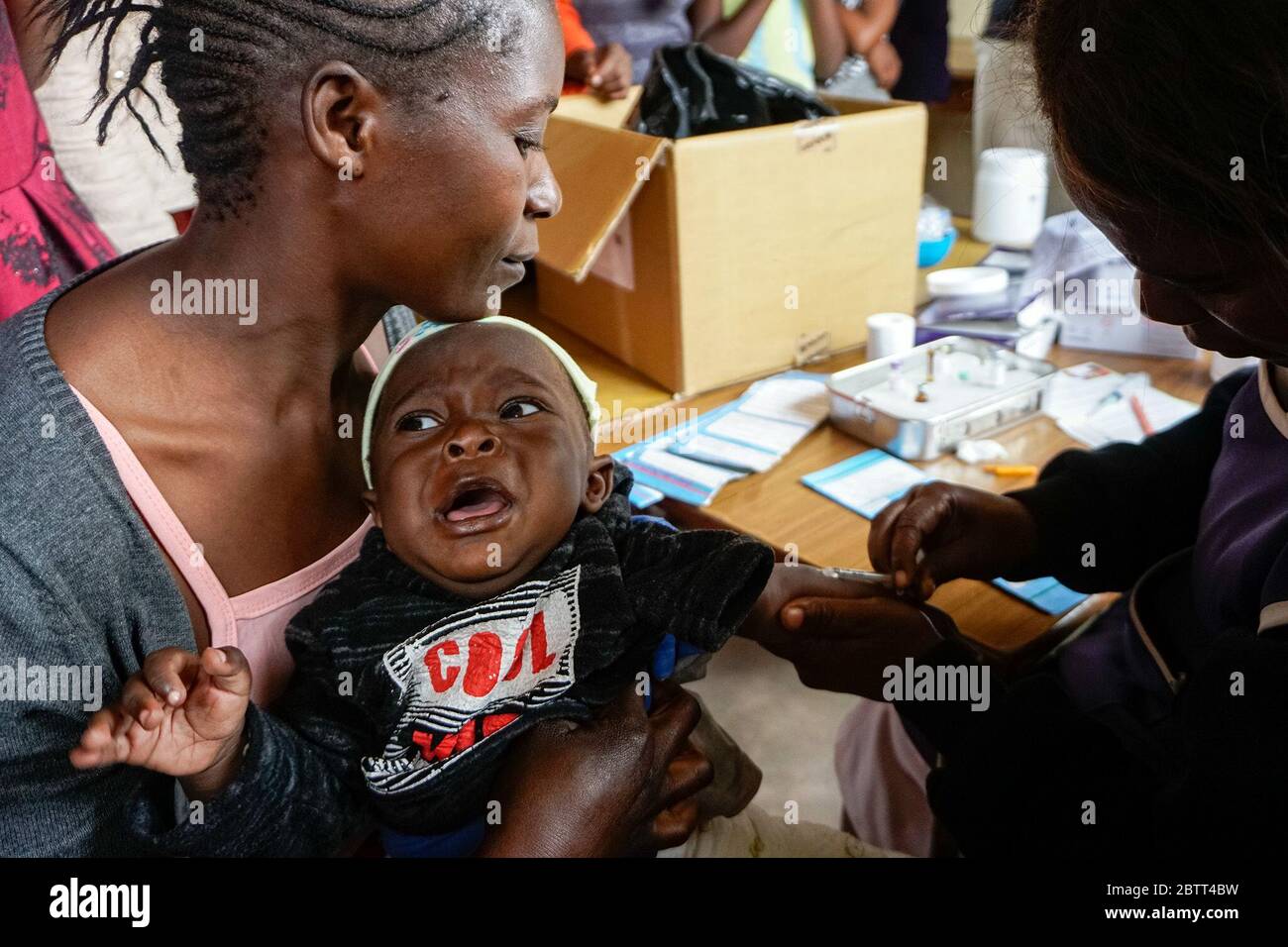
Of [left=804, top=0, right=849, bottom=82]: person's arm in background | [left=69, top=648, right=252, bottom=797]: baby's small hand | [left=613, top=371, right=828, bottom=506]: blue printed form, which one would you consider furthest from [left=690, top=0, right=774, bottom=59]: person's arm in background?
[left=69, top=648, right=252, bottom=797]: baby's small hand

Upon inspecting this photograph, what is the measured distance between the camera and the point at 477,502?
2.82ft

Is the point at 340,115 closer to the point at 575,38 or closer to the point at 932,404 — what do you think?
the point at 932,404

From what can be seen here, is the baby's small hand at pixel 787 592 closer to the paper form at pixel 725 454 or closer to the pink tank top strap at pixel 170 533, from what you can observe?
the paper form at pixel 725 454

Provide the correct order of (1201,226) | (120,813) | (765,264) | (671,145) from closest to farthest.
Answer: (1201,226) < (120,813) < (671,145) < (765,264)

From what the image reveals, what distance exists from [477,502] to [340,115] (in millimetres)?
340

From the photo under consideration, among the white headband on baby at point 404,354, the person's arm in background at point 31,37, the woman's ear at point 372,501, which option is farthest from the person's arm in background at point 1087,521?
the person's arm in background at point 31,37

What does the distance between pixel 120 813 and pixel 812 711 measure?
0.90m

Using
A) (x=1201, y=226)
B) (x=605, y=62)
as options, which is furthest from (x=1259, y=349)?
(x=605, y=62)

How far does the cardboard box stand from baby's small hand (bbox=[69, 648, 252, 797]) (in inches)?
27.0

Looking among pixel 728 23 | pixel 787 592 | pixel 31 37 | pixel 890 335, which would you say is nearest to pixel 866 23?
pixel 728 23

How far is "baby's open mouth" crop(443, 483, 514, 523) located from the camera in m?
0.84
